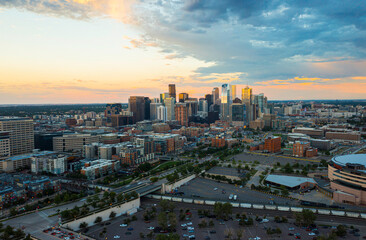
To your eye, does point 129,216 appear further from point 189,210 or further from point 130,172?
point 130,172

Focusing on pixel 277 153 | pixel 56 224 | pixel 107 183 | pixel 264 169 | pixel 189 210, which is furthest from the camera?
pixel 277 153

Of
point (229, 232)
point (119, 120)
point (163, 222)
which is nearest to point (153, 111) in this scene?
point (119, 120)

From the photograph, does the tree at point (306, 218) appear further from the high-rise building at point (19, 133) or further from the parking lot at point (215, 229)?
the high-rise building at point (19, 133)

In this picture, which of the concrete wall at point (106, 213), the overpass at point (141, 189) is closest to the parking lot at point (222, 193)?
the overpass at point (141, 189)

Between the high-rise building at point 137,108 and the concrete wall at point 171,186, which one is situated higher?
the high-rise building at point 137,108

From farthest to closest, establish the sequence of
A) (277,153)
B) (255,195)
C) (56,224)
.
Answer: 1. (277,153)
2. (255,195)
3. (56,224)

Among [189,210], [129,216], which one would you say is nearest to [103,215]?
[129,216]

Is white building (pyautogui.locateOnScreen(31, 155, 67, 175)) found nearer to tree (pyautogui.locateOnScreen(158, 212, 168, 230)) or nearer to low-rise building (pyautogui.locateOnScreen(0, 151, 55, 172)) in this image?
low-rise building (pyautogui.locateOnScreen(0, 151, 55, 172))
